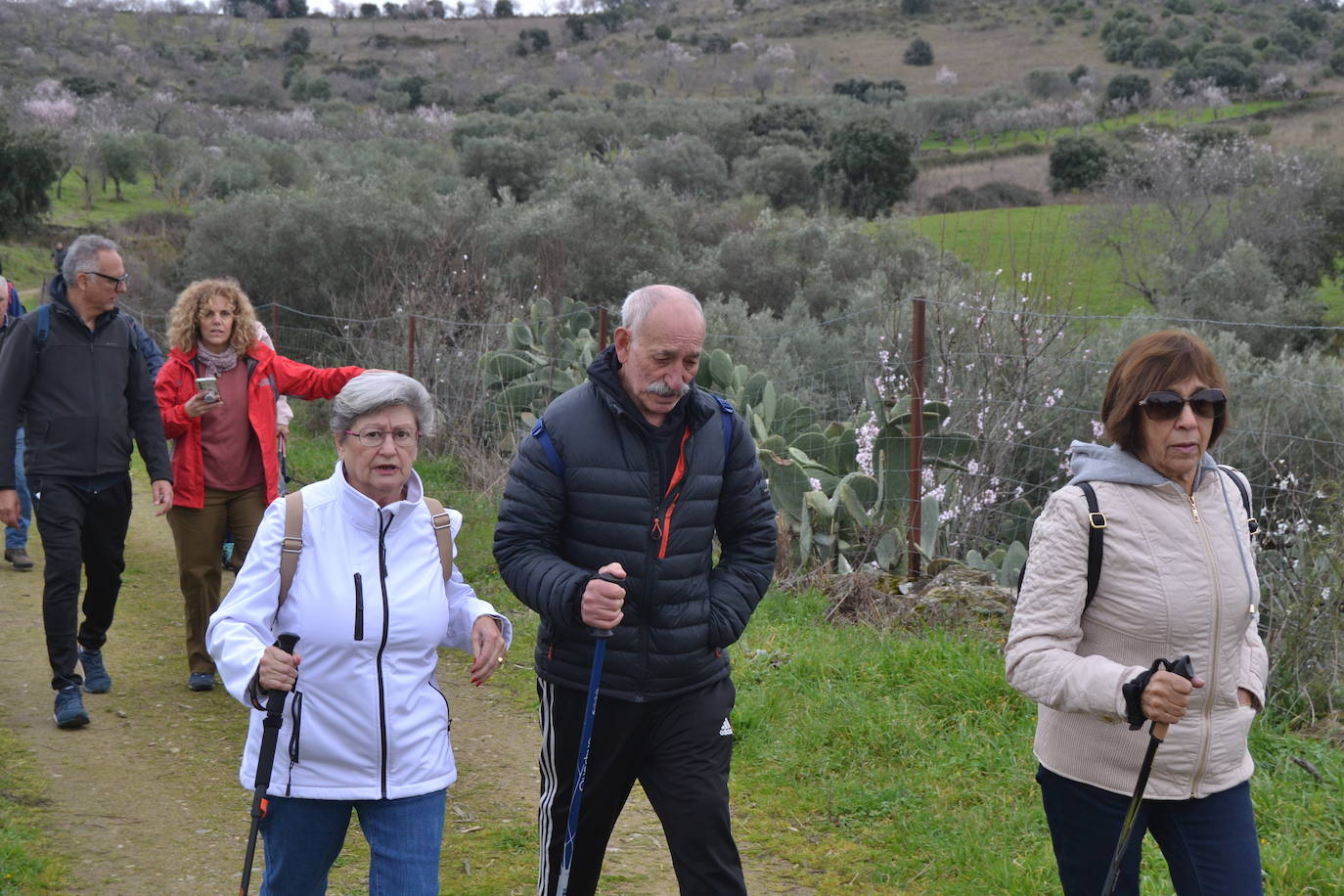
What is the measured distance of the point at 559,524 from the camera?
144 inches

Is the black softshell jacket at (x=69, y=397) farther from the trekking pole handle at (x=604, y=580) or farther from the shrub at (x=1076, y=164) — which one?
the shrub at (x=1076, y=164)

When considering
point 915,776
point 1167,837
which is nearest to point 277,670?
point 1167,837

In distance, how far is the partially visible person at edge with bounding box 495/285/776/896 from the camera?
3.57 m

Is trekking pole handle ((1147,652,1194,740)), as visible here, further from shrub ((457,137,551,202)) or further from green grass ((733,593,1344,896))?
shrub ((457,137,551,202))

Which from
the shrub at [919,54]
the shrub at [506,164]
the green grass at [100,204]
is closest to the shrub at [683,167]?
the shrub at [506,164]

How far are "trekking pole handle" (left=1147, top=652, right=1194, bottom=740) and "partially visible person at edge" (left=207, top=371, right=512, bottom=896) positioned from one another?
1612 mm

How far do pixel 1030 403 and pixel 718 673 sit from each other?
6.08 metres

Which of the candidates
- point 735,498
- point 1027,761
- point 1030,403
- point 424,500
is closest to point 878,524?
point 1030,403

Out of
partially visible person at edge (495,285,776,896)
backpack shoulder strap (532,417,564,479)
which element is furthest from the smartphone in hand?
backpack shoulder strap (532,417,564,479)

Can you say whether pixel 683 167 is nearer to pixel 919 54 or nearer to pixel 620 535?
pixel 620 535

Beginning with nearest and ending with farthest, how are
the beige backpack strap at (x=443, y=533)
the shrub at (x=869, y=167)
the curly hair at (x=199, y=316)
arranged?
the beige backpack strap at (x=443, y=533)
the curly hair at (x=199, y=316)
the shrub at (x=869, y=167)

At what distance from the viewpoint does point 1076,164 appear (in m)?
36.2

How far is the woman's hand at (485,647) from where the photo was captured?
11.0 feet

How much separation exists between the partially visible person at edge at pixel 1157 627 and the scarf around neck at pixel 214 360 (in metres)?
4.39
